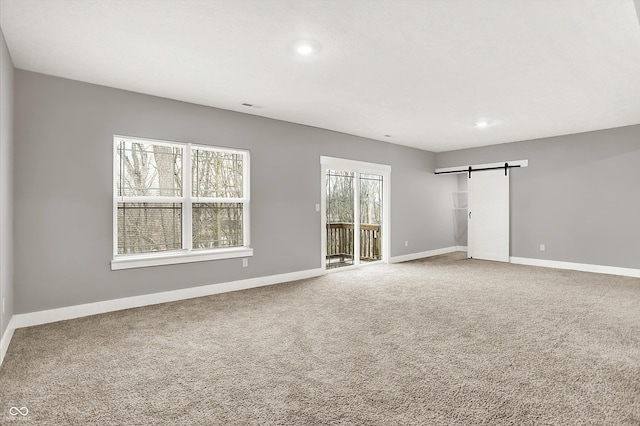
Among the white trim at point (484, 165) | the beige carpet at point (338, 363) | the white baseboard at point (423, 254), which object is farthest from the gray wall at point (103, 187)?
the white trim at point (484, 165)

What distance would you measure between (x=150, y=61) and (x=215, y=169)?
5.95 ft

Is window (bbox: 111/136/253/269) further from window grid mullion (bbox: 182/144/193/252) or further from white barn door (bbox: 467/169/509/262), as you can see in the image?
white barn door (bbox: 467/169/509/262)

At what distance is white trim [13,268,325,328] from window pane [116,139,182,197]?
1.24 meters

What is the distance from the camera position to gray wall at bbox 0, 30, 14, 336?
111 inches

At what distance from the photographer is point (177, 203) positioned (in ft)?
15.0

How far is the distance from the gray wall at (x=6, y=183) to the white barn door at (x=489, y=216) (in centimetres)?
790

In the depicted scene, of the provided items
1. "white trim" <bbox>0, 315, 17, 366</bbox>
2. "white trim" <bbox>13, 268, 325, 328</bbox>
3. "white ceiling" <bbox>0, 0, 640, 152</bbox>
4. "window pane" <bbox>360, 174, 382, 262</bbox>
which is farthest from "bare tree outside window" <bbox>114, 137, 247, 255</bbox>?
"window pane" <bbox>360, 174, 382, 262</bbox>

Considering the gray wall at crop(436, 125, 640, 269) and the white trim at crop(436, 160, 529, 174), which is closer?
the gray wall at crop(436, 125, 640, 269)

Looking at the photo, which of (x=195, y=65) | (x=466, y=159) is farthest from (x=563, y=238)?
(x=195, y=65)

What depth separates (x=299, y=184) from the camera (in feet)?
18.9

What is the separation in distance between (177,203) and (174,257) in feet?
2.28

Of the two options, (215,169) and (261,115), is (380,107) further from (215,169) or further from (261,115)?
Answer: (215,169)

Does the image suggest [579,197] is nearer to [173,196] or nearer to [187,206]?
[187,206]

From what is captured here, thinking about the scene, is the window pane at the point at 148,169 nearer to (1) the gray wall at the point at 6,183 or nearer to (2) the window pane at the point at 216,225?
(2) the window pane at the point at 216,225
